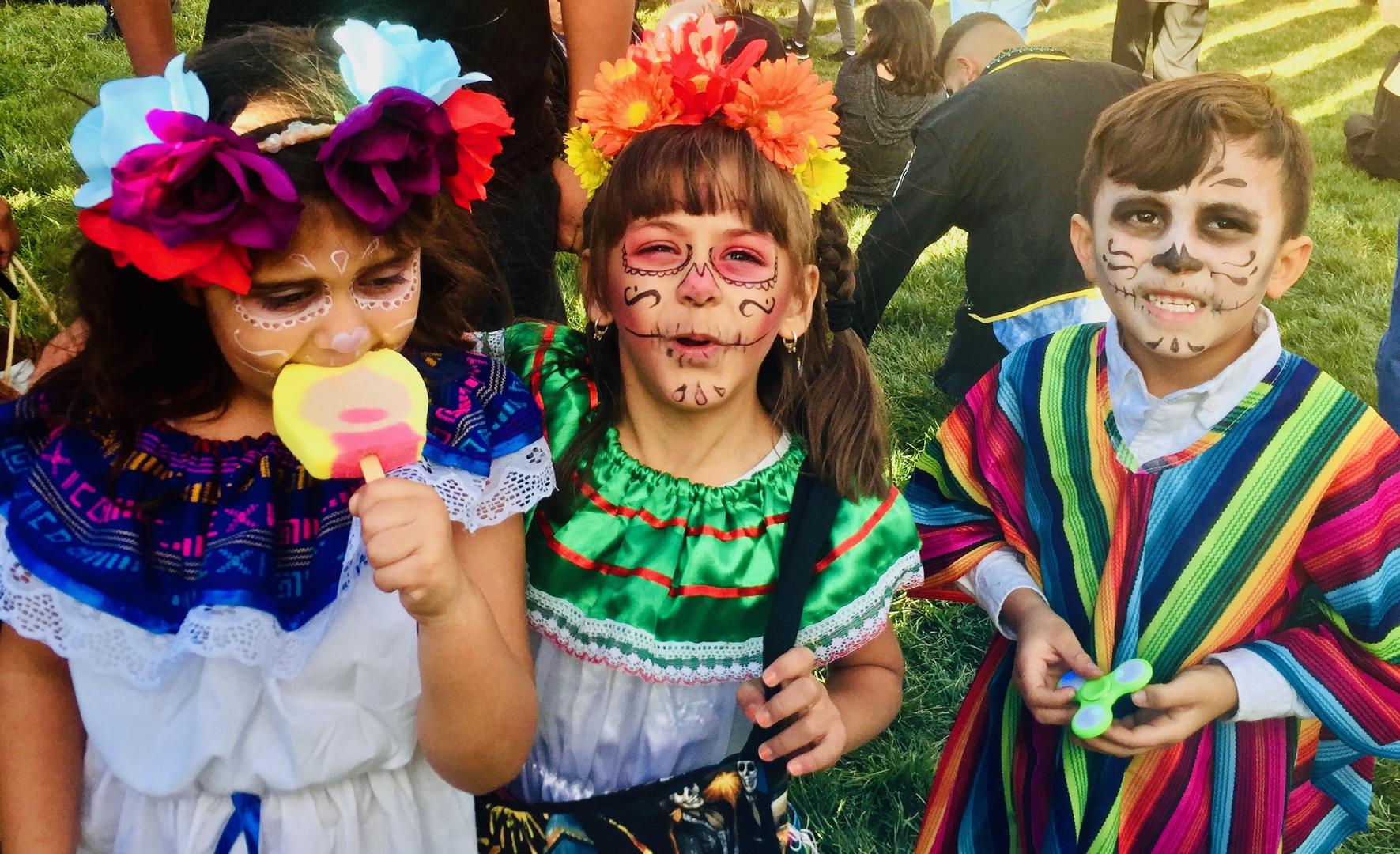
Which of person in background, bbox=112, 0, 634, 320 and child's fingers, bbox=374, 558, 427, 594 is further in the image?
person in background, bbox=112, 0, 634, 320

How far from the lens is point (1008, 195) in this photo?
128 inches

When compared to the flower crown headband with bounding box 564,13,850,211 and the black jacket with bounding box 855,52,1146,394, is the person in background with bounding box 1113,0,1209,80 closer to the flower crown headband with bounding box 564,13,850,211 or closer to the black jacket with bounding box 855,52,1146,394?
the black jacket with bounding box 855,52,1146,394

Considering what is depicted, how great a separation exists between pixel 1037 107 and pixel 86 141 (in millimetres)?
2525

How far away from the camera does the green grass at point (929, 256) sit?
2.58m

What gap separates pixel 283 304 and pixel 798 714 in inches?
34.7

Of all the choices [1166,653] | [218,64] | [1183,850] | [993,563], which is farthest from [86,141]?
[1183,850]

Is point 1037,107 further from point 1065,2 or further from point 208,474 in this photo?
point 1065,2

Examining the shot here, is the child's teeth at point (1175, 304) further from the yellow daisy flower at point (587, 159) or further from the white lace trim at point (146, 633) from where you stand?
the white lace trim at point (146, 633)

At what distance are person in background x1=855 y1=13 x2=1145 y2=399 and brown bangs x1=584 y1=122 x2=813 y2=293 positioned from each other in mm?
1276

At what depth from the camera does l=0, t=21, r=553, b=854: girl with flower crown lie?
1.26m

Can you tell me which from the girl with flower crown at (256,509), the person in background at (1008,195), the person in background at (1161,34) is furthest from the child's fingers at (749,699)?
the person in background at (1161,34)

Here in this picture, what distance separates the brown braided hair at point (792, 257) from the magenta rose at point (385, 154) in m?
0.36

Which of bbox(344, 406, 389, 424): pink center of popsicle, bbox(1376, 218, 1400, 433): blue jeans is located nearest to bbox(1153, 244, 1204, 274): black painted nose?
bbox(344, 406, 389, 424): pink center of popsicle

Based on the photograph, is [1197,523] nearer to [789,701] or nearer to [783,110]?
[789,701]
